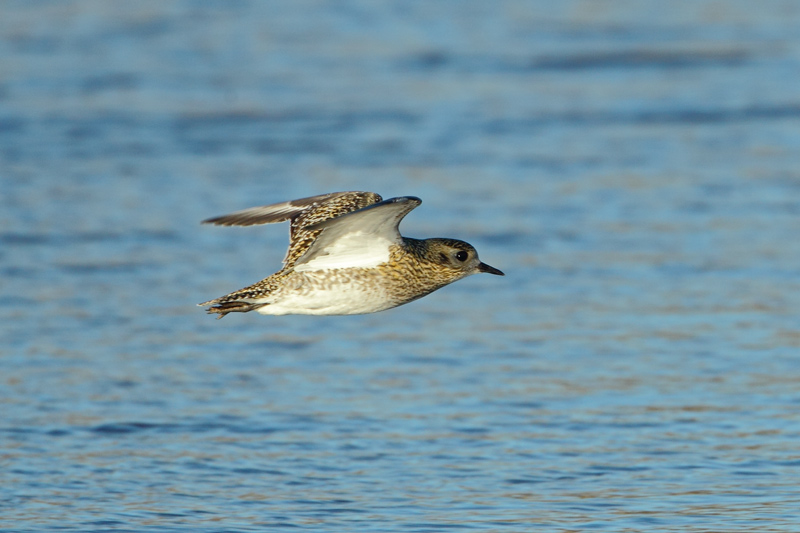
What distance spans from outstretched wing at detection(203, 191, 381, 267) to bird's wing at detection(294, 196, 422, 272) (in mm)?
358

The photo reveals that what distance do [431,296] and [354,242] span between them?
331 centimetres

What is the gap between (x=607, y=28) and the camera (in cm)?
1838

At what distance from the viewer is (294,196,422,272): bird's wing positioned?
709 cm

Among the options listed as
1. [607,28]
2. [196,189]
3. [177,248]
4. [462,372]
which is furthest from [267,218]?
[607,28]

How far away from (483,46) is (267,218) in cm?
997

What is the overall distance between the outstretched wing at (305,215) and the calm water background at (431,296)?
1.09m

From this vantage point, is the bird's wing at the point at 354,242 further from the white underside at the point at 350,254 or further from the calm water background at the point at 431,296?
the calm water background at the point at 431,296

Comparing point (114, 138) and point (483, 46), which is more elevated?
point (483, 46)

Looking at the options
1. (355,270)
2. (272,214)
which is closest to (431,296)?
(272,214)

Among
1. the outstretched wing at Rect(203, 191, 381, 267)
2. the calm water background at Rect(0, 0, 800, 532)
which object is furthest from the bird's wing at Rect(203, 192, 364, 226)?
the calm water background at Rect(0, 0, 800, 532)

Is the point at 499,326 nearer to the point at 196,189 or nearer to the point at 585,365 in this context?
the point at 585,365

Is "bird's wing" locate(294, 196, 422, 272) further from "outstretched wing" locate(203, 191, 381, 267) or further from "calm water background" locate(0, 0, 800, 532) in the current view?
"calm water background" locate(0, 0, 800, 532)

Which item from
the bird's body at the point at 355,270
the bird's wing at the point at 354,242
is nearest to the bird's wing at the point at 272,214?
the bird's body at the point at 355,270

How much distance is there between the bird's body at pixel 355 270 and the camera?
23.7ft
